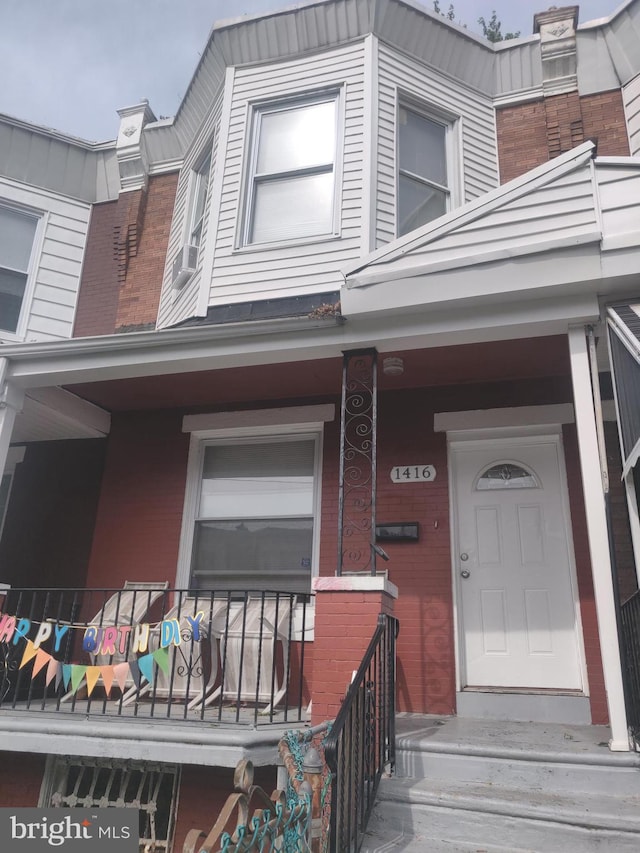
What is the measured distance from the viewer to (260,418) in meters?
6.57

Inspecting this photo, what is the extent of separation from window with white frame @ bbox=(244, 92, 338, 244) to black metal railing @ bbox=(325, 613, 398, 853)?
4.27 meters

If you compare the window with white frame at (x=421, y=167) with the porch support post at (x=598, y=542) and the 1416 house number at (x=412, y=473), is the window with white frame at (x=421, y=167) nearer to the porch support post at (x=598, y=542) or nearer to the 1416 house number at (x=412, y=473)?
the 1416 house number at (x=412, y=473)

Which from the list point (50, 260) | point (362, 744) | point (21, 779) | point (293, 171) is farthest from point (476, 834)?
point (50, 260)

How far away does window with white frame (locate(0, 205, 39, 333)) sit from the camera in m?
8.38

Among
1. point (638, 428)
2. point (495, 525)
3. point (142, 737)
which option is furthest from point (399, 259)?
point (142, 737)

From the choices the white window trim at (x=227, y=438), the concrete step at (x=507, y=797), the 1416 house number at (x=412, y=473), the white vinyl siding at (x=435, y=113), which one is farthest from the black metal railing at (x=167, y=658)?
the white vinyl siding at (x=435, y=113)

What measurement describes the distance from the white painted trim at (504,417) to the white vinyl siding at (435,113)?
Answer: 6.88 feet

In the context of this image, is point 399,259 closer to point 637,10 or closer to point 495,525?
point 495,525

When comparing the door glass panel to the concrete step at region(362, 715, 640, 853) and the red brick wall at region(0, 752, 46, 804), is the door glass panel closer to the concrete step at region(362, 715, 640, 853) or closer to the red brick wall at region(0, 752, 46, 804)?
the concrete step at region(362, 715, 640, 853)

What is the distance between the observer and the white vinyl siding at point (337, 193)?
21.1 ft

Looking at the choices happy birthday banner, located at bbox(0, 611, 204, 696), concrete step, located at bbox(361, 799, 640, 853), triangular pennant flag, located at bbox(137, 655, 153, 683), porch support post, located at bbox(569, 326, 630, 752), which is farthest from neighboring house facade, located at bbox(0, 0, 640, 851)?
concrete step, located at bbox(361, 799, 640, 853)

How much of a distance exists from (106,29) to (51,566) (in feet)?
26.0

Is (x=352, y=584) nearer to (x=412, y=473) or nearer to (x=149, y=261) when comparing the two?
(x=412, y=473)

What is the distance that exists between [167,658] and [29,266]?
6363 mm
